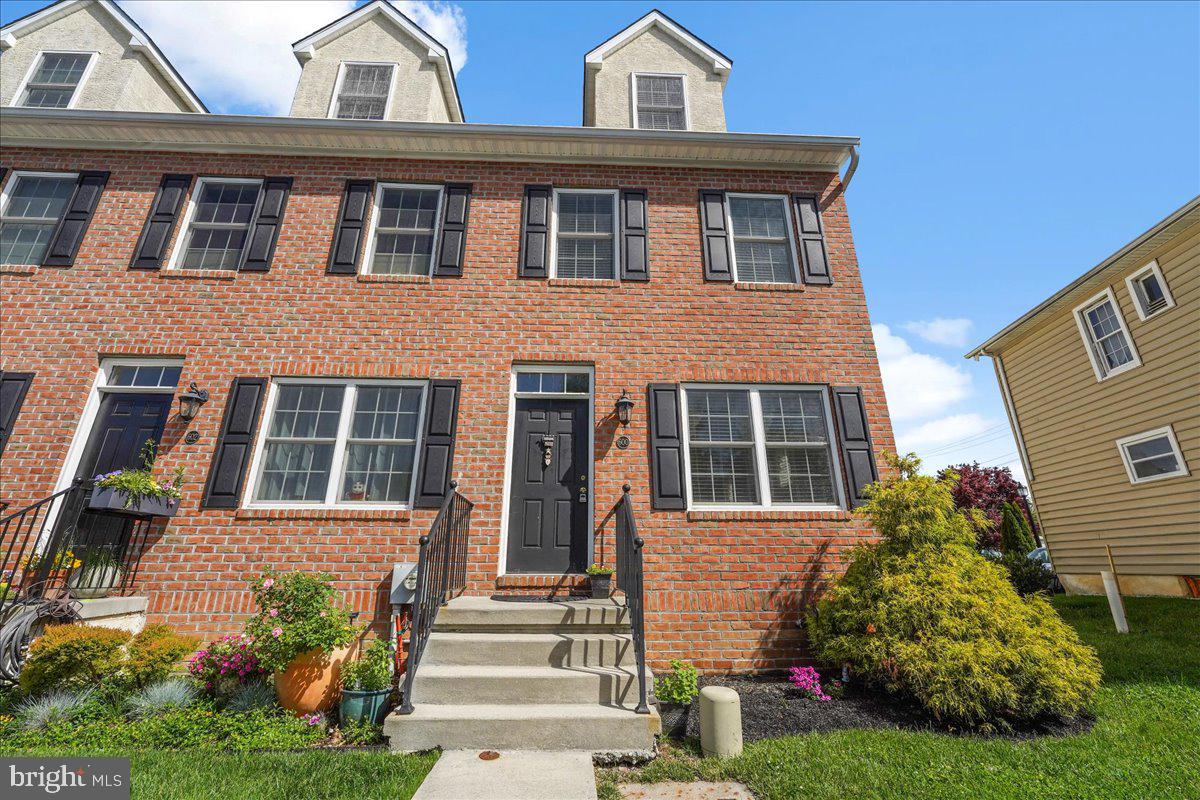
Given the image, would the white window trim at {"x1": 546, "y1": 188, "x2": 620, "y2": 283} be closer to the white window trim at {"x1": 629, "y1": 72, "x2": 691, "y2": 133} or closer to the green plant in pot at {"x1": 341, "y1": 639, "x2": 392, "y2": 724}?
the white window trim at {"x1": 629, "y1": 72, "x2": 691, "y2": 133}

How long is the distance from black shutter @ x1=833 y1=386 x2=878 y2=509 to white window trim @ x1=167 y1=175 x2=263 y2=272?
26.1ft

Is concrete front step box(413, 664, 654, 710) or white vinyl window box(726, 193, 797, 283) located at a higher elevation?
white vinyl window box(726, 193, 797, 283)

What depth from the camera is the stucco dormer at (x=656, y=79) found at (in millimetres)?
8297

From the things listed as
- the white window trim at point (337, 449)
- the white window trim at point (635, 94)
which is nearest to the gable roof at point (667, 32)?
the white window trim at point (635, 94)

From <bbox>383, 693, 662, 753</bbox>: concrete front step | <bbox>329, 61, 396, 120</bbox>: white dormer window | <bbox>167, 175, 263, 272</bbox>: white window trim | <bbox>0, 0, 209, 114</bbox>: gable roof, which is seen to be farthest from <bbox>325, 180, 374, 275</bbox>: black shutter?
<bbox>383, 693, 662, 753</bbox>: concrete front step

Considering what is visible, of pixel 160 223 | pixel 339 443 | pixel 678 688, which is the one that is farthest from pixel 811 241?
pixel 160 223

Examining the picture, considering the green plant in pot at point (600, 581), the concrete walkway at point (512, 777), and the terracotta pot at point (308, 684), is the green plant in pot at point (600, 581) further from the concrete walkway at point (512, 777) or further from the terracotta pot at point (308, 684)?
the terracotta pot at point (308, 684)

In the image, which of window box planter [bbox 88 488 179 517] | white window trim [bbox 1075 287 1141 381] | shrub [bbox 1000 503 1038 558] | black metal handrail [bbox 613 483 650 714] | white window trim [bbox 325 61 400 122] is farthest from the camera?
shrub [bbox 1000 503 1038 558]

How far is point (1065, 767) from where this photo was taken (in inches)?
132

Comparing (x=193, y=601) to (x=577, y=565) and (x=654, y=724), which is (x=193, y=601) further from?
(x=654, y=724)

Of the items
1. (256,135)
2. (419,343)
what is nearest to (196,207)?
Answer: (256,135)

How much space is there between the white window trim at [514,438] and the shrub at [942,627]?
8.71ft

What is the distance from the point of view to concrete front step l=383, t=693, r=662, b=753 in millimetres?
3568

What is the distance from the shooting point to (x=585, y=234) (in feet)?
23.4
